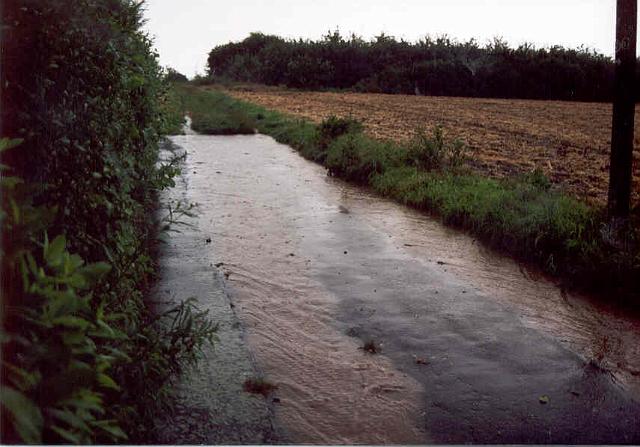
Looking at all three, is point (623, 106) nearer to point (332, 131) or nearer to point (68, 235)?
point (68, 235)

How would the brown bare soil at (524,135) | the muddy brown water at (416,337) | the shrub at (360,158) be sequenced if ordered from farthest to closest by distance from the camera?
the shrub at (360,158)
the brown bare soil at (524,135)
the muddy brown water at (416,337)

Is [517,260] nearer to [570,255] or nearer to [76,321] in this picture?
[570,255]

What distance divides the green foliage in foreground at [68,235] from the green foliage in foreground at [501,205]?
16.2 ft

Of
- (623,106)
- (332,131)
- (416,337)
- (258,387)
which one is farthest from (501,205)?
(332,131)

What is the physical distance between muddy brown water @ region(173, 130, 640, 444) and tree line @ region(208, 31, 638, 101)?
4118 cm

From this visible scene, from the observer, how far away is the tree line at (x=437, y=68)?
4688cm

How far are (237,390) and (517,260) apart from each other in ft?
15.5

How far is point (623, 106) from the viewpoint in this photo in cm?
713

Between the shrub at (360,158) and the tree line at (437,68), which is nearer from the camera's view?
the shrub at (360,158)

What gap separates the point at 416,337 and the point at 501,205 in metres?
3.96

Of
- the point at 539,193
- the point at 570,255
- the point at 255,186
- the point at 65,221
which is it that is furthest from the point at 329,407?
the point at 255,186

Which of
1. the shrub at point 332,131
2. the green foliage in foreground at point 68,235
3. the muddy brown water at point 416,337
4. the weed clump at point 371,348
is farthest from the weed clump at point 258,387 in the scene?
the shrub at point 332,131

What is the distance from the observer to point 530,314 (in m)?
6.02

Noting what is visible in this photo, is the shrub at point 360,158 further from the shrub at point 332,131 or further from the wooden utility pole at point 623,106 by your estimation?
the wooden utility pole at point 623,106
